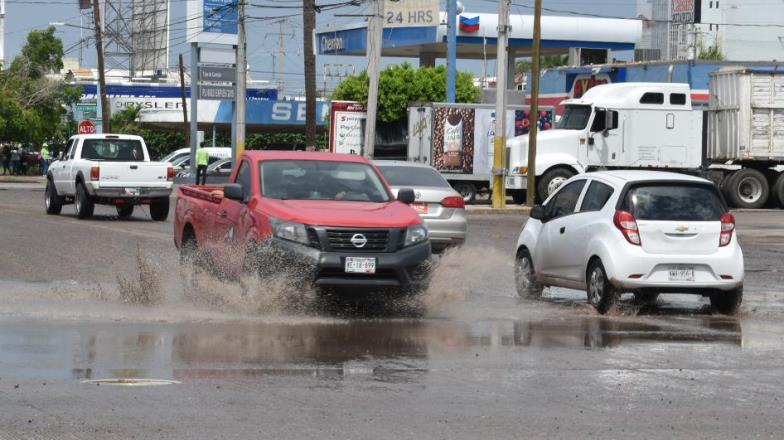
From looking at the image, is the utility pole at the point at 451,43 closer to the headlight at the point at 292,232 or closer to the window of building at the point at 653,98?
the window of building at the point at 653,98

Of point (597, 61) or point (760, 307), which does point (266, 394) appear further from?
point (597, 61)

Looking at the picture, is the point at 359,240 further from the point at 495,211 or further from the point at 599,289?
the point at 495,211

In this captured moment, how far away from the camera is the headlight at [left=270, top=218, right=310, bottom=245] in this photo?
13625 millimetres

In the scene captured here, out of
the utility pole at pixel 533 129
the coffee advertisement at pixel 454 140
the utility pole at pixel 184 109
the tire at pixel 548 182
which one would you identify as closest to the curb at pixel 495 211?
the utility pole at pixel 533 129

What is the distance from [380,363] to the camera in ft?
35.1

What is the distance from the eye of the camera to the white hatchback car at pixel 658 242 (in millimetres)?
14750

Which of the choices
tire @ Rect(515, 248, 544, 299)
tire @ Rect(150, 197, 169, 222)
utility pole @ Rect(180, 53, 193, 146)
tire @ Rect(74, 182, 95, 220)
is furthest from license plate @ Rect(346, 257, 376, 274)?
utility pole @ Rect(180, 53, 193, 146)

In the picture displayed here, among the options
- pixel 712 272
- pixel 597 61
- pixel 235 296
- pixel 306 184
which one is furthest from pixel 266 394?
pixel 597 61

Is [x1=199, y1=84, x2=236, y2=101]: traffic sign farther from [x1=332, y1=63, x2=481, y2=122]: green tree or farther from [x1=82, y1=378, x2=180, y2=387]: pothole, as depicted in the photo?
[x1=82, y1=378, x2=180, y2=387]: pothole

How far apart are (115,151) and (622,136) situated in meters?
15.2

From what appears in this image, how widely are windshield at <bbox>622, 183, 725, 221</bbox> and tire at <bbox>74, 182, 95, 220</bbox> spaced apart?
1790 centimetres

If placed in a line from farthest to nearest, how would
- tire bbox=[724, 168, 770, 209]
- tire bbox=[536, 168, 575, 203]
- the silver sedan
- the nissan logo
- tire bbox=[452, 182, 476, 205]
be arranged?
tire bbox=[452, 182, 476, 205]
tire bbox=[724, 168, 770, 209]
tire bbox=[536, 168, 575, 203]
the silver sedan
the nissan logo

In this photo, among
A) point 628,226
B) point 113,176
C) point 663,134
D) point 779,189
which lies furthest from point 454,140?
point 628,226

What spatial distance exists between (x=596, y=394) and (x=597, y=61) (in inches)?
2304
